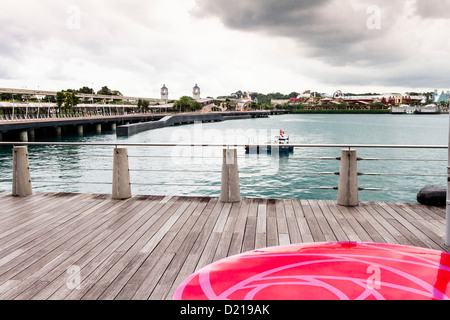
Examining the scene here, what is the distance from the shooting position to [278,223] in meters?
5.47

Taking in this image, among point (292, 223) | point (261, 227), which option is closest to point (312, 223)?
point (292, 223)

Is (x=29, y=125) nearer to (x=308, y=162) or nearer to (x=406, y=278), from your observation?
(x=308, y=162)

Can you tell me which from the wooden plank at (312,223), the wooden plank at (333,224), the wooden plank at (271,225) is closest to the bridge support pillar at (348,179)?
the wooden plank at (333,224)

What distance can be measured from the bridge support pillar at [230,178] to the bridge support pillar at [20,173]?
4327 mm

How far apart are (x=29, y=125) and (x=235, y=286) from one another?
6169cm

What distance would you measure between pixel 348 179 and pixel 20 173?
22.7ft

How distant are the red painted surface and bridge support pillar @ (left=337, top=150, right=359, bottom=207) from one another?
318 cm

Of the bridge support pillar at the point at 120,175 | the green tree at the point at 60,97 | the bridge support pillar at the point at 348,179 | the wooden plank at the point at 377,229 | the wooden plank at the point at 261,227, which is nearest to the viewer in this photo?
the wooden plank at the point at 261,227

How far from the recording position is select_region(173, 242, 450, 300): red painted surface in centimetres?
236

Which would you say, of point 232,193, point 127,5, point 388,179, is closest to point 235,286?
point 232,193

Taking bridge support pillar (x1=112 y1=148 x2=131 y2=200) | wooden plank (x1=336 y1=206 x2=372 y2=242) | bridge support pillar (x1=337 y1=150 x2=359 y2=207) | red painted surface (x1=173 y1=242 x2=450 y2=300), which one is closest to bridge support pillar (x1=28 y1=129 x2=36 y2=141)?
bridge support pillar (x1=112 y1=148 x2=131 y2=200)

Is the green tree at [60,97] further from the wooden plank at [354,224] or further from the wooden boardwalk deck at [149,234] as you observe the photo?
the wooden plank at [354,224]

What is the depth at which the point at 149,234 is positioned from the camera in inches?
198

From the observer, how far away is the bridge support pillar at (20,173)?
7377mm
